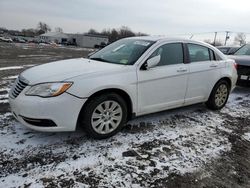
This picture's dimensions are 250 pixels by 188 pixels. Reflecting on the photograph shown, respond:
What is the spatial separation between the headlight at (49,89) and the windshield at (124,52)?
47.5 inches

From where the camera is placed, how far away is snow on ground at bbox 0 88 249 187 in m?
3.22

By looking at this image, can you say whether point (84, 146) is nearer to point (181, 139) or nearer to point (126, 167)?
point (126, 167)

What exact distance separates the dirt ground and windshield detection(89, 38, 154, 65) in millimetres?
1192

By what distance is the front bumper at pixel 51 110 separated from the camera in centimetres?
371

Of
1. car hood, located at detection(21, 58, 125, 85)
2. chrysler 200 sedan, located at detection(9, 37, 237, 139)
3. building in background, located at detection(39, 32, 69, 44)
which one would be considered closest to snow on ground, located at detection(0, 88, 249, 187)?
chrysler 200 sedan, located at detection(9, 37, 237, 139)

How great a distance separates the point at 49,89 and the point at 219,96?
3.93 m

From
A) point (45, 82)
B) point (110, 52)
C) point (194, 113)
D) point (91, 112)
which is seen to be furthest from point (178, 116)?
point (45, 82)

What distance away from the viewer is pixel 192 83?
17.5 feet

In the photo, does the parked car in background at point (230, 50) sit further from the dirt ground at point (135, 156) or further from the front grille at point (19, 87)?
the front grille at point (19, 87)

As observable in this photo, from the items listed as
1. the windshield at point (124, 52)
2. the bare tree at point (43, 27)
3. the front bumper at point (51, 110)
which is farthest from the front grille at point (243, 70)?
the bare tree at point (43, 27)

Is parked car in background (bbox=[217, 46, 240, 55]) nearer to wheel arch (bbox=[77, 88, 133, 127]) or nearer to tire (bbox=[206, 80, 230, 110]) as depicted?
tire (bbox=[206, 80, 230, 110])

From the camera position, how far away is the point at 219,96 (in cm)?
612

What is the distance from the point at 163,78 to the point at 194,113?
155cm

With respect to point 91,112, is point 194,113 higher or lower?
lower
